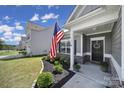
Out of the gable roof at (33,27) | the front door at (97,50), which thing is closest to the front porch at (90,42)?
the front door at (97,50)

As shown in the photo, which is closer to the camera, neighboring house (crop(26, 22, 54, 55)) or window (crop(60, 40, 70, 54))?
window (crop(60, 40, 70, 54))

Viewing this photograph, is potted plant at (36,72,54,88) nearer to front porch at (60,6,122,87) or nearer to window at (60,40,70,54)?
front porch at (60,6,122,87)

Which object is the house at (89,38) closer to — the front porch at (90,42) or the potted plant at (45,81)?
the front porch at (90,42)

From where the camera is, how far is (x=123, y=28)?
357cm

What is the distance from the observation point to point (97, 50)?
10.1 metres

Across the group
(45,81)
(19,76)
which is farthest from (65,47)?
(45,81)

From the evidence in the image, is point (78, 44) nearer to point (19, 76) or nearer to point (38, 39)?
point (19, 76)

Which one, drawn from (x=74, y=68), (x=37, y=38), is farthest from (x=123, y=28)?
(x=37, y=38)

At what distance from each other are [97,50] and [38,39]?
1119 centimetres

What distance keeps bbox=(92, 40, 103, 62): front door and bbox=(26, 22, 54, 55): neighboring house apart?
922 centimetres

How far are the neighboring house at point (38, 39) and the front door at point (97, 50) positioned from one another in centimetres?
922

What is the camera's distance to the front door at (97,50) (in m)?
9.79

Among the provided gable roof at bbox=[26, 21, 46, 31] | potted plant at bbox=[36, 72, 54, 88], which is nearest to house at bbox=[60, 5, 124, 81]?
potted plant at bbox=[36, 72, 54, 88]

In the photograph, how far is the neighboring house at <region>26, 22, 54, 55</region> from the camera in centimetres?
1877
